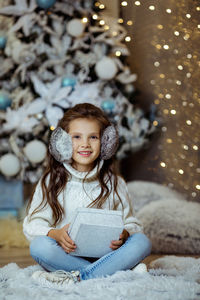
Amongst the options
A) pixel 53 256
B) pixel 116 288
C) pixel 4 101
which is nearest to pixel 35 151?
pixel 4 101

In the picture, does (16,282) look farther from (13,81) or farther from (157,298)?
(13,81)

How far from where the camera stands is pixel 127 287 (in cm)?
95

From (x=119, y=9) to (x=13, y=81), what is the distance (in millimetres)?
684

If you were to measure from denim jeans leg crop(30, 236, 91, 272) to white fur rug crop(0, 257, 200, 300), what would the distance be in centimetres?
6

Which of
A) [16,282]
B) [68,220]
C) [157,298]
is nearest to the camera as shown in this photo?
[157,298]

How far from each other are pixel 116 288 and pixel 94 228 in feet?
0.57

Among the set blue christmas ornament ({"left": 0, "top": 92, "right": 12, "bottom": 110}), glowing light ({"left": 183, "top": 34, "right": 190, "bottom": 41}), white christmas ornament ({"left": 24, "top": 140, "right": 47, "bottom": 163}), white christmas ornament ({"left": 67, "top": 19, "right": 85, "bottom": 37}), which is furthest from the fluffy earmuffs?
white christmas ornament ({"left": 67, "top": 19, "right": 85, "bottom": 37})

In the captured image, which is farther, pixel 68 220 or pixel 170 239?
pixel 170 239

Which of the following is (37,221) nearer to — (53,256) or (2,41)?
(53,256)

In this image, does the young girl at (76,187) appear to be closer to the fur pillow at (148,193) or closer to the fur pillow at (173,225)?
the fur pillow at (173,225)

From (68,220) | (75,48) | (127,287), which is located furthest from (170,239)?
(75,48)

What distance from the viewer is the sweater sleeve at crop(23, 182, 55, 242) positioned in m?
1.20

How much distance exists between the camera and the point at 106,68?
2.08 metres

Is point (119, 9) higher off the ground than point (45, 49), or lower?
higher
